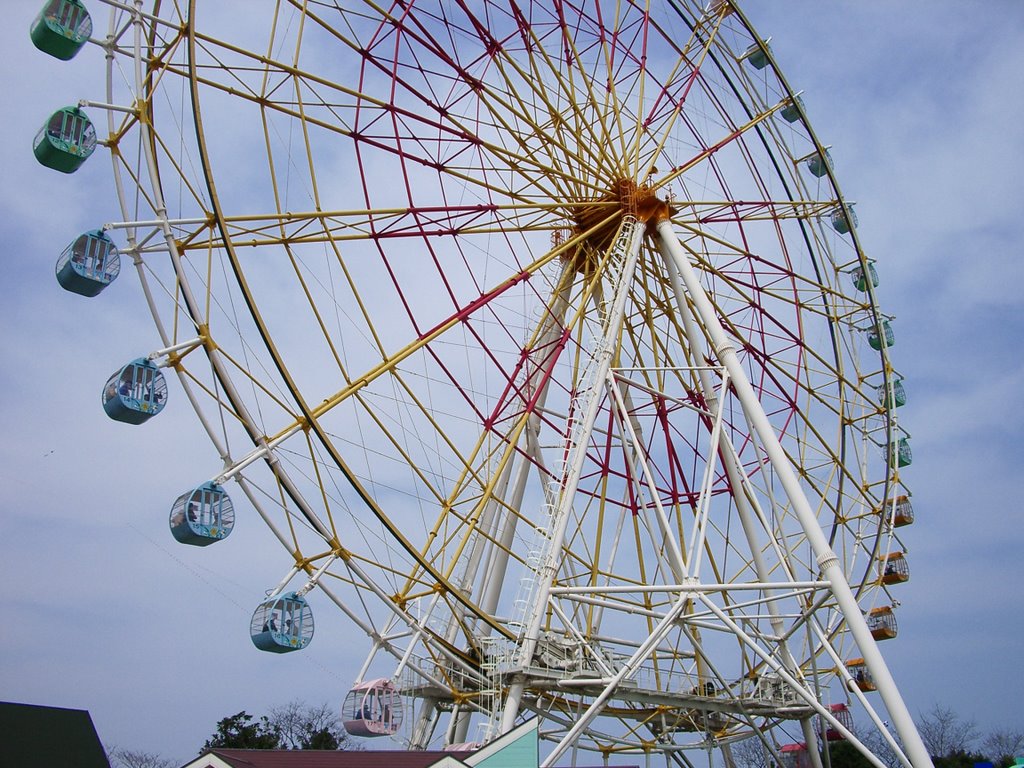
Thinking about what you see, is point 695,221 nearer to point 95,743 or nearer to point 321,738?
point 95,743

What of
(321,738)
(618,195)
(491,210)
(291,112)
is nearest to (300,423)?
(291,112)

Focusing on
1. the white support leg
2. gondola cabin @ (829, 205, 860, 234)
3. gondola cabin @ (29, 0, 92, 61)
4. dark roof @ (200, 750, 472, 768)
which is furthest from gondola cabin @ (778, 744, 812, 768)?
gondola cabin @ (29, 0, 92, 61)

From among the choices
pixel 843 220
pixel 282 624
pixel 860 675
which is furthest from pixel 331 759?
pixel 843 220

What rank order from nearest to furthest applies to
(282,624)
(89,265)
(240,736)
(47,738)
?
(282,624) < (89,265) < (47,738) < (240,736)

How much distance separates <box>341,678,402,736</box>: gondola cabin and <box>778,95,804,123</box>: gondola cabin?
20304 mm

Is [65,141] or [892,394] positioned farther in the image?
[892,394]

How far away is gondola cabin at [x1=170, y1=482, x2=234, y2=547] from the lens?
52.7 ft

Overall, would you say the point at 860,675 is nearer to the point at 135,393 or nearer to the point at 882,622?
the point at 882,622

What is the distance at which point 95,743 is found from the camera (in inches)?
798

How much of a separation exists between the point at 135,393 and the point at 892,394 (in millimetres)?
21621

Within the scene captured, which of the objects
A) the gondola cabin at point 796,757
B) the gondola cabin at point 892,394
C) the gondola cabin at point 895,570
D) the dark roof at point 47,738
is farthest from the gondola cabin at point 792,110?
the dark roof at point 47,738

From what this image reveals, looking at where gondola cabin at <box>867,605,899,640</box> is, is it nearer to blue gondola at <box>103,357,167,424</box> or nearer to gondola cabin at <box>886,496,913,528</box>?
gondola cabin at <box>886,496,913,528</box>

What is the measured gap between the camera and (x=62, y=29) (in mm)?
17641

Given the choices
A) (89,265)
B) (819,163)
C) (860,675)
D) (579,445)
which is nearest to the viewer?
(89,265)
